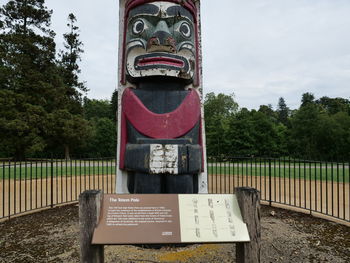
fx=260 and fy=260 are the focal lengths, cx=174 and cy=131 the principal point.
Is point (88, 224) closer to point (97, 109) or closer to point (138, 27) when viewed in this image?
point (138, 27)

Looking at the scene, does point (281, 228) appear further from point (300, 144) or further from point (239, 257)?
point (300, 144)

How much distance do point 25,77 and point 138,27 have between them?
74.4ft

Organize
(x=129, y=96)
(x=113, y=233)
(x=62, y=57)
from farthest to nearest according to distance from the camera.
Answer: (x=62, y=57) < (x=129, y=96) < (x=113, y=233)

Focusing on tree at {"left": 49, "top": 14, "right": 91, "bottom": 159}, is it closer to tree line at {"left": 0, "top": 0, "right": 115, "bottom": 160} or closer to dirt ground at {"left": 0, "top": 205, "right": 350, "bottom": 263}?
tree line at {"left": 0, "top": 0, "right": 115, "bottom": 160}

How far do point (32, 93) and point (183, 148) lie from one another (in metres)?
23.6

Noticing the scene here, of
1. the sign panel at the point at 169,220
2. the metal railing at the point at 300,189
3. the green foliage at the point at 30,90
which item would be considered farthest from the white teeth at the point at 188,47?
the green foliage at the point at 30,90

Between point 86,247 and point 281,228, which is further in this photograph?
point 281,228

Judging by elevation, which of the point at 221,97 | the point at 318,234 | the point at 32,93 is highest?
the point at 221,97

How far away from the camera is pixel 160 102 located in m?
4.00

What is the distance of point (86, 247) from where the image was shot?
210cm

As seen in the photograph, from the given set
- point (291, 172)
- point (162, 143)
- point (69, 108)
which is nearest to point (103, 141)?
point (69, 108)

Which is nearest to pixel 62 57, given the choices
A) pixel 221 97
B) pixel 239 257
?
pixel 221 97

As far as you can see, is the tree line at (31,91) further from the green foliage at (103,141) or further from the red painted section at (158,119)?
the red painted section at (158,119)

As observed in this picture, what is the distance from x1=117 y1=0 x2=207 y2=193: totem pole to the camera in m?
3.65
